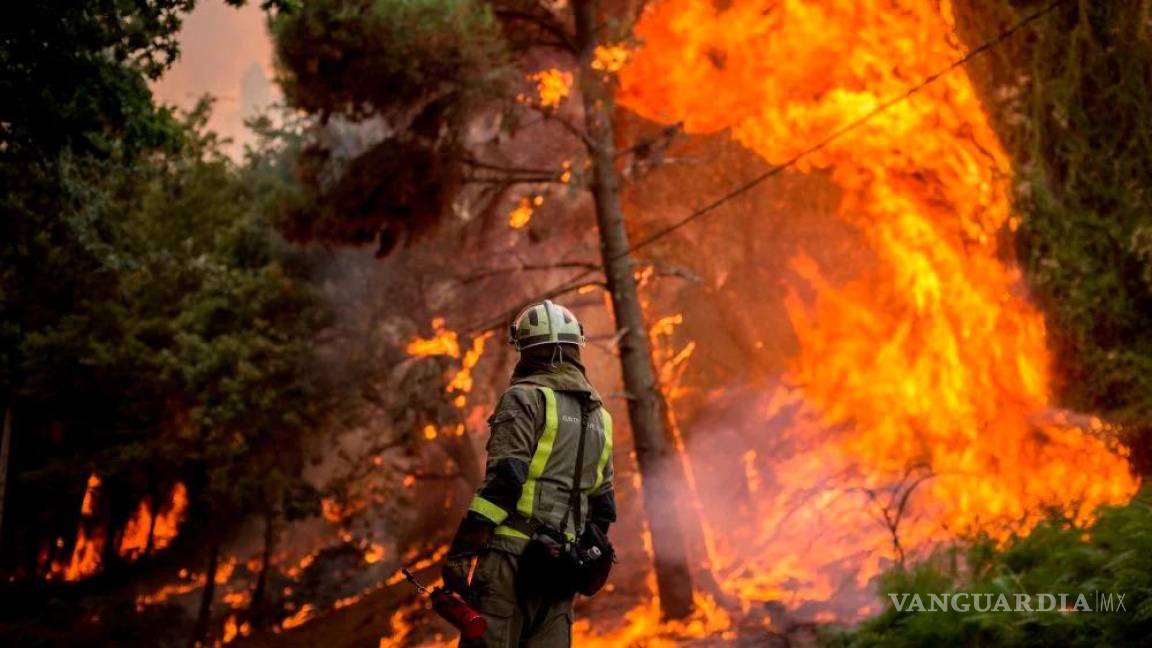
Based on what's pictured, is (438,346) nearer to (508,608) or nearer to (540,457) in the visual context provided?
(540,457)

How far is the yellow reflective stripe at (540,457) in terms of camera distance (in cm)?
401

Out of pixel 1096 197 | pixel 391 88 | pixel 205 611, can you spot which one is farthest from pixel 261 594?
pixel 1096 197

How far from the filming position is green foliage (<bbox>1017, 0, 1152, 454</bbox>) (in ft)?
26.7

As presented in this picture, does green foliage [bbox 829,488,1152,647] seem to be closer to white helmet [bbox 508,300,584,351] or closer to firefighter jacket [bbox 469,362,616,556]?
firefighter jacket [bbox 469,362,616,556]

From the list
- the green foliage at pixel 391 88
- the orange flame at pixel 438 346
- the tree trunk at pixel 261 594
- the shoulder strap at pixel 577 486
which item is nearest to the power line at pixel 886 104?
the green foliage at pixel 391 88

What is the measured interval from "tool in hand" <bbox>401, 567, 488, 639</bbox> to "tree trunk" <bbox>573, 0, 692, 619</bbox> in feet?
24.5

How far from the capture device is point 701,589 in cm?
1195

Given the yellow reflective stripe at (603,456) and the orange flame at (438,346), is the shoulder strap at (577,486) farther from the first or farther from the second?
the orange flame at (438,346)

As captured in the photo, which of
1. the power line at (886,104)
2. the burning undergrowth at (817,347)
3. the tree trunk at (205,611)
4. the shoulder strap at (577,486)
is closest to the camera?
the shoulder strap at (577,486)

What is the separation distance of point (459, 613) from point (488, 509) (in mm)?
496

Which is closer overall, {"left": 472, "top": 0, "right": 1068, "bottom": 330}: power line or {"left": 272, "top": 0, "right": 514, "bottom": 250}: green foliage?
{"left": 472, "top": 0, "right": 1068, "bottom": 330}: power line

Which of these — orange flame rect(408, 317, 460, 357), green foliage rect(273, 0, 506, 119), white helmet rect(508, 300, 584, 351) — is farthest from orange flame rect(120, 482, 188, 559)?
white helmet rect(508, 300, 584, 351)

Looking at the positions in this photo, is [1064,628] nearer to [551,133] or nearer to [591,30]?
[591,30]

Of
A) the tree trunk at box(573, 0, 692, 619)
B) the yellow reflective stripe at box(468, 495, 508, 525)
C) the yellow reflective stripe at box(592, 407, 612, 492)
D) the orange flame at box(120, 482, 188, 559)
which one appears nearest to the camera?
the yellow reflective stripe at box(468, 495, 508, 525)
